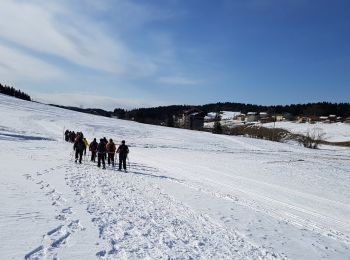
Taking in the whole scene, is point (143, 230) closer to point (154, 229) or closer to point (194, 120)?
point (154, 229)

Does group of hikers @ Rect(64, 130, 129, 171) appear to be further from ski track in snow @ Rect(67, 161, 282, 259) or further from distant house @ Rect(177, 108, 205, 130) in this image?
distant house @ Rect(177, 108, 205, 130)

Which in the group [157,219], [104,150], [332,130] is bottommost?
[157,219]

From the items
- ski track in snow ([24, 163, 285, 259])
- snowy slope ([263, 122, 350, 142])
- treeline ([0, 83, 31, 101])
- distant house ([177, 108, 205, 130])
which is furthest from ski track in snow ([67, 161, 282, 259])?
treeline ([0, 83, 31, 101])

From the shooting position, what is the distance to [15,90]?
6024 inches

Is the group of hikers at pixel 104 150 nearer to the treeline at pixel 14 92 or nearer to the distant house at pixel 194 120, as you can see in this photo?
the distant house at pixel 194 120

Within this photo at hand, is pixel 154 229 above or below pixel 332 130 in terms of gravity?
below

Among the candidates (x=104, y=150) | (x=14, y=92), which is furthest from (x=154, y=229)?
(x=14, y=92)

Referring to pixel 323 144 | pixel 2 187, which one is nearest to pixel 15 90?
pixel 323 144

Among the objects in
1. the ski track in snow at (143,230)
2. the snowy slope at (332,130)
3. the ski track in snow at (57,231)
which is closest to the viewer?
the ski track in snow at (57,231)

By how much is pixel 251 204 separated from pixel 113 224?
708cm

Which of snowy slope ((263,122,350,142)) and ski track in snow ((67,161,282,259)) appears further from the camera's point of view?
snowy slope ((263,122,350,142))

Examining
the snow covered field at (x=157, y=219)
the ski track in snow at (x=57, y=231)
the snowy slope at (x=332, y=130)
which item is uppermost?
the snowy slope at (x=332, y=130)

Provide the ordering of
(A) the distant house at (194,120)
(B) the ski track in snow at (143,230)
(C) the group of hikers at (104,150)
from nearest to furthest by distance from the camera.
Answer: (B) the ski track in snow at (143,230) → (C) the group of hikers at (104,150) → (A) the distant house at (194,120)

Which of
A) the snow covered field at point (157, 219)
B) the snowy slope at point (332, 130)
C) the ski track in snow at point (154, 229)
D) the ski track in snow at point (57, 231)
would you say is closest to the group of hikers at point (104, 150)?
the snow covered field at point (157, 219)
